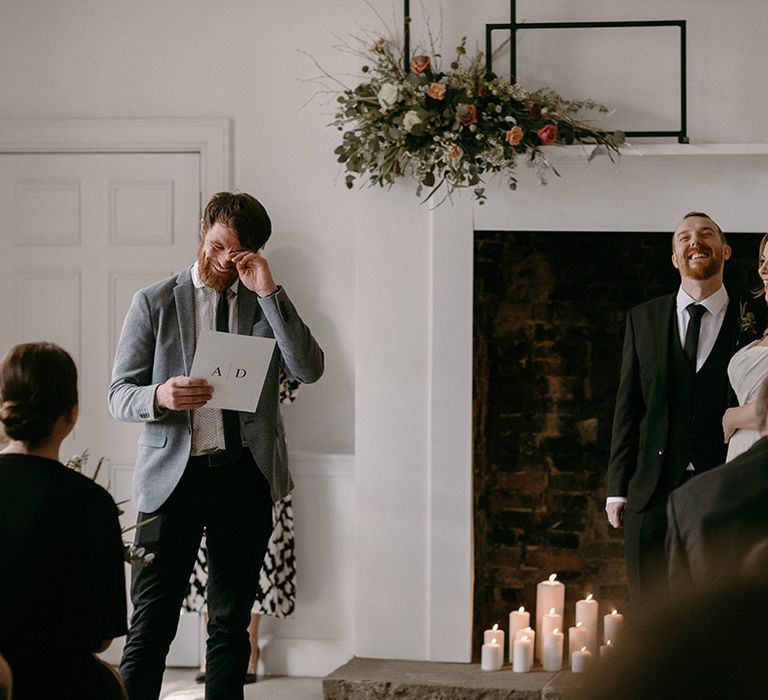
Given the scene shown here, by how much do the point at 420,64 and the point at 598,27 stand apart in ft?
2.13

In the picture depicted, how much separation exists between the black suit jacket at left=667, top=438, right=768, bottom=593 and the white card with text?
1.24 metres

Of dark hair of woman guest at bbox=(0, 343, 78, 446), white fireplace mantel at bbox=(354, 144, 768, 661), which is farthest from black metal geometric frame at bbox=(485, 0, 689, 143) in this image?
dark hair of woman guest at bbox=(0, 343, 78, 446)

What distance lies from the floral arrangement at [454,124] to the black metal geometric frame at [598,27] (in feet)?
0.22

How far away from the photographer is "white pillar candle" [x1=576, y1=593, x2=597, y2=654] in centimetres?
362

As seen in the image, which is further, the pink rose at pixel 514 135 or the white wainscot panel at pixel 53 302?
the white wainscot panel at pixel 53 302

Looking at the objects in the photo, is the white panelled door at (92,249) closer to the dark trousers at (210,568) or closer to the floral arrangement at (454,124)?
the floral arrangement at (454,124)

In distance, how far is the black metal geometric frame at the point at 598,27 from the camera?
349 cm

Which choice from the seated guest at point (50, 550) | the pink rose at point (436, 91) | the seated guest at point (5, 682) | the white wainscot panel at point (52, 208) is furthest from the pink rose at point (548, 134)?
the seated guest at point (5, 682)

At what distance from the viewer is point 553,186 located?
11.8 ft

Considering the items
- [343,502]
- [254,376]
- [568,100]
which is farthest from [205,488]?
[568,100]

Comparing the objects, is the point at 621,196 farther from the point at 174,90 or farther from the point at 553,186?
the point at 174,90

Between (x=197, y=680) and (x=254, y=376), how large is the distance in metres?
1.68

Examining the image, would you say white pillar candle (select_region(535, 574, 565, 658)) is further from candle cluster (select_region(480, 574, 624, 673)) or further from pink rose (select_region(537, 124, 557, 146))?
pink rose (select_region(537, 124, 557, 146))

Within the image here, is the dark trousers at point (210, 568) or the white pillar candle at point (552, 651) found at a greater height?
the dark trousers at point (210, 568)
